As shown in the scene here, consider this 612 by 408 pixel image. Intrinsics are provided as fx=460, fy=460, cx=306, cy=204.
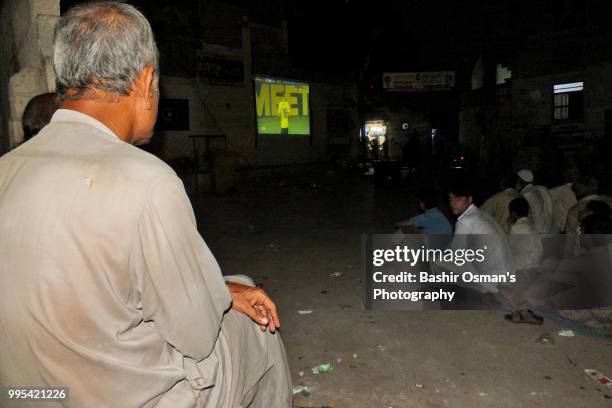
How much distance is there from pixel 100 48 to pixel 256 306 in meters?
1.00

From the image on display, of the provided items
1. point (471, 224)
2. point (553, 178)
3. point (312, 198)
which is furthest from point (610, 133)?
point (471, 224)

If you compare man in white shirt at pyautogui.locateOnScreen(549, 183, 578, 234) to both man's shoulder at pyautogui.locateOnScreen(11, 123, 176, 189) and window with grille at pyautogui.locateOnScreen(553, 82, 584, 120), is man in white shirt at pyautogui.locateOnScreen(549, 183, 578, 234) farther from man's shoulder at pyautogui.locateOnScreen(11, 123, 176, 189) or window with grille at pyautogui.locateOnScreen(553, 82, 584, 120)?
window with grille at pyautogui.locateOnScreen(553, 82, 584, 120)

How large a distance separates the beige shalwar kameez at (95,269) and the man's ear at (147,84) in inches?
6.1

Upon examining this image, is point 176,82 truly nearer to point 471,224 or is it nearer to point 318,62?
point 318,62

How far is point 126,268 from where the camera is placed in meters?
1.12

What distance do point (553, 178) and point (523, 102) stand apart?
8.25m

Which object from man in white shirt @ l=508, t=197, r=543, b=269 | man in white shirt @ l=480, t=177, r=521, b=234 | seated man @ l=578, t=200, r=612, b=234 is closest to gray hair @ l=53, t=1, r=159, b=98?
seated man @ l=578, t=200, r=612, b=234

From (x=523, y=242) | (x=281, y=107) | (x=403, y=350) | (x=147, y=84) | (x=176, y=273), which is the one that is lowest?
(x=403, y=350)

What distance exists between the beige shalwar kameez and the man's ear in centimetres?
16

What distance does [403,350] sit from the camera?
12.0 feet

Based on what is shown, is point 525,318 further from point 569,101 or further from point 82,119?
point 569,101

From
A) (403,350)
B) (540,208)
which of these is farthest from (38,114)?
(540,208)

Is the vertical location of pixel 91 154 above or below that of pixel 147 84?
below

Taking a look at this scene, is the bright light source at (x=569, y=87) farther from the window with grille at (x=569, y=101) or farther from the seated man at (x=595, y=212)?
the seated man at (x=595, y=212)
